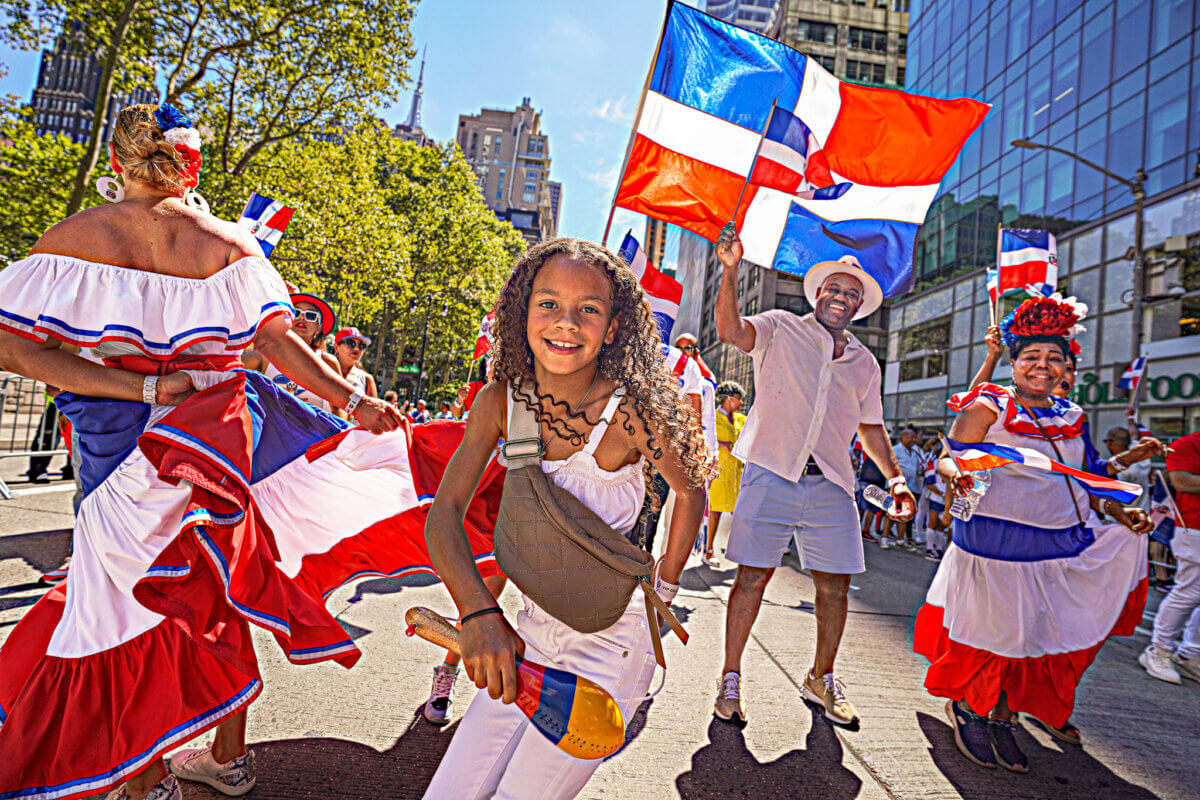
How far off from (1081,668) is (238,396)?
3882 millimetres

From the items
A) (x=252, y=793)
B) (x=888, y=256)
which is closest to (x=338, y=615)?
(x=252, y=793)

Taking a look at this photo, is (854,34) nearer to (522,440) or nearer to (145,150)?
(145,150)

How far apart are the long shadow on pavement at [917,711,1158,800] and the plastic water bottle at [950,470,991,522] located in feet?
3.49

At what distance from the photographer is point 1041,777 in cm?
299


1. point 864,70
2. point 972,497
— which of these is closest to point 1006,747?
point 972,497

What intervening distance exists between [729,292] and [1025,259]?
141 inches

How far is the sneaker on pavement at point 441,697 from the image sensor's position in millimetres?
3014

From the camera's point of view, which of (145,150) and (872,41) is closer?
(145,150)

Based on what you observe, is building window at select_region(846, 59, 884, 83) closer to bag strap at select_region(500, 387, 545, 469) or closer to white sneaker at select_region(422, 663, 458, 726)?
white sneaker at select_region(422, 663, 458, 726)

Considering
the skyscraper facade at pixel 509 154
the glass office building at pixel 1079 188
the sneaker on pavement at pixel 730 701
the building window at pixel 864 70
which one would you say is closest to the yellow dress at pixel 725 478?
the sneaker on pavement at pixel 730 701

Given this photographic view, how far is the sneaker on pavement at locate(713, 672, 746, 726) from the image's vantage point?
3.25 m

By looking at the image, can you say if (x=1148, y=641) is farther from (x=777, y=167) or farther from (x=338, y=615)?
(x=338, y=615)

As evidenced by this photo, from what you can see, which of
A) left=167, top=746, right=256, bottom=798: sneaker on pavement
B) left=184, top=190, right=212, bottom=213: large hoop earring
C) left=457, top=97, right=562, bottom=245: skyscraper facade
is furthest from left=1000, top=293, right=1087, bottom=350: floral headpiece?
left=457, top=97, right=562, bottom=245: skyscraper facade

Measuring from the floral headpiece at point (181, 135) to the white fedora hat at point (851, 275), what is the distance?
9.70ft
